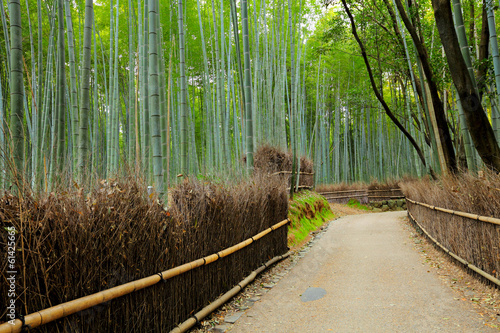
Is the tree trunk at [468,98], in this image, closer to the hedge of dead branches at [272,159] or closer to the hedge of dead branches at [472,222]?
the hedge of dead branches at [472,222]

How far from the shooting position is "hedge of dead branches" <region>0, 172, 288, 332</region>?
1310 mm

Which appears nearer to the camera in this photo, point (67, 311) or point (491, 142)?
point (67, 311)

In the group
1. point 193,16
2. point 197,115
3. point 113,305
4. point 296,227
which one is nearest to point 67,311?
point 113,305

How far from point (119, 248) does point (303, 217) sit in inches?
211

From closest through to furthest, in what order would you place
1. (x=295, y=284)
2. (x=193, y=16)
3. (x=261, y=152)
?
(x=295, y=284) < (x=261, y=152) < (x=193, y=16)

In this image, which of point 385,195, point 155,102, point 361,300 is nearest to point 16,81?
point 155,102

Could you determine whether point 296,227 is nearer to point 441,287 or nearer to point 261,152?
point 261,152

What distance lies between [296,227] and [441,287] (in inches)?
124

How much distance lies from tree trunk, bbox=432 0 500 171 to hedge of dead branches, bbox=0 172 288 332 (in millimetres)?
2441

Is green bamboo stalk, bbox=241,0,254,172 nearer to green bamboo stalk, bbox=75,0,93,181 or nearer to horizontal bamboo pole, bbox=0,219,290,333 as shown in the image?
green bamboo stalk, bbox=75,0,93,181

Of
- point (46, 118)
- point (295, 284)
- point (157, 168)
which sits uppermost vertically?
point (46, 118)

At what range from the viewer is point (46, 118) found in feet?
14.6

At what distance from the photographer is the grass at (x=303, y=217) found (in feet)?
18.4

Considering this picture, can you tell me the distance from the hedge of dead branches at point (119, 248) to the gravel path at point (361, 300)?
0.50 m
